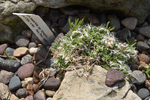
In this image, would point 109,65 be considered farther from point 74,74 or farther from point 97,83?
point 74,74

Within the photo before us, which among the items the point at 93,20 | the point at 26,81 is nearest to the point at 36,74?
the point at 26,81

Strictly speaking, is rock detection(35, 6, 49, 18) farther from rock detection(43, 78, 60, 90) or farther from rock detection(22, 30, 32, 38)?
rock detection(43, 78, 60, 90)

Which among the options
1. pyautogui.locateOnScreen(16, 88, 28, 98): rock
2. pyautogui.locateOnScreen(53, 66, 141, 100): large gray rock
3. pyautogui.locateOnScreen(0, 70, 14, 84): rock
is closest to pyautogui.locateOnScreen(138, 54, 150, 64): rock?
pyautogui.locateOnScreen(53, 66, 141, 100): large gray rock

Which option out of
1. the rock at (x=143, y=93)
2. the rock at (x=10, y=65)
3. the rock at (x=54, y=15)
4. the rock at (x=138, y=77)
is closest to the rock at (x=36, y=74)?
the rock at (x=10, y=65)

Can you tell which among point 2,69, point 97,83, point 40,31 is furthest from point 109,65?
point 2,69

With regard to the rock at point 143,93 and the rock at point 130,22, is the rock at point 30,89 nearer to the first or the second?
the rock at point 143,93

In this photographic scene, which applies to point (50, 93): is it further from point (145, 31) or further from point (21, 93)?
point (145, 31)
